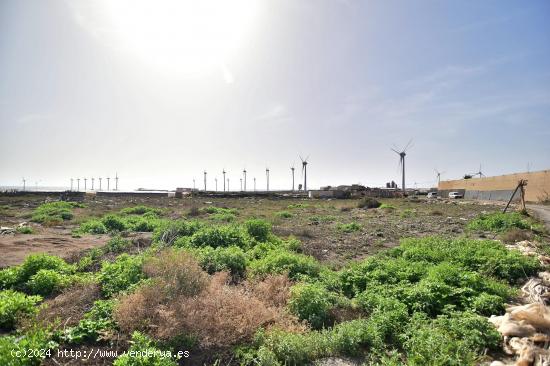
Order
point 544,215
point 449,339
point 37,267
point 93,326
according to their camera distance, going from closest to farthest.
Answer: point 449,339 → point 93,326 → point 37,267 → point 544,215

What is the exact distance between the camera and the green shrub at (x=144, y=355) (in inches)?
194

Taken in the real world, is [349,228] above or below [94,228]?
below

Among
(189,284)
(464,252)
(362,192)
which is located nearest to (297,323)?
(189,284)

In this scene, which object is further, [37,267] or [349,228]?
[349,228]

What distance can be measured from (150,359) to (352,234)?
14938 millimetres

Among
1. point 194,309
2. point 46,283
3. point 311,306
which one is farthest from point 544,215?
point 46,283

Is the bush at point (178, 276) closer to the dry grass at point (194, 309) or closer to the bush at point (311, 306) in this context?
the dry grass at point (194, 309)

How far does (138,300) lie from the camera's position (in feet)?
21.0

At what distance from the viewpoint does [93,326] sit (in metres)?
6.21

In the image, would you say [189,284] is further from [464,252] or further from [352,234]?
[352,234]

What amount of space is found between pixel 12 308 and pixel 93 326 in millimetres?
2085

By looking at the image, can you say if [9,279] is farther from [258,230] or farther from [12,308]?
[258,230]

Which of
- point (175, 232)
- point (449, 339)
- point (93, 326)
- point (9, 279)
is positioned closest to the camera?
point (449, 339)

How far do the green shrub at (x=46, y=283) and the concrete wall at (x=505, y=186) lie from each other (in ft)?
172
